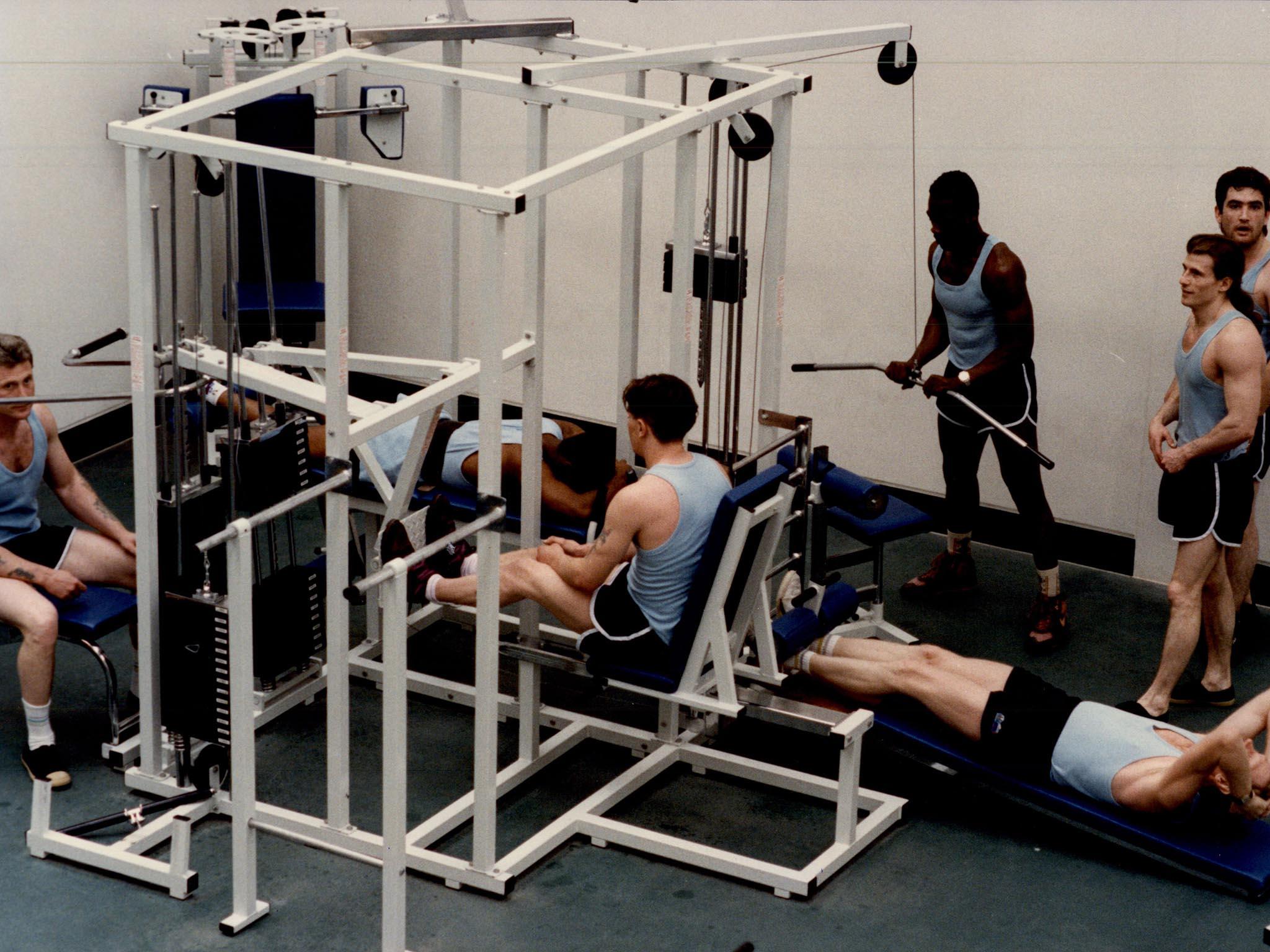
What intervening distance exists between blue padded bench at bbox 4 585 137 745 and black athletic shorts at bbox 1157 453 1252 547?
2.93 metres

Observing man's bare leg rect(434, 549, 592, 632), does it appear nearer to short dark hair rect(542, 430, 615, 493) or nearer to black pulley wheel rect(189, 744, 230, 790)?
short dark hair rect(542, 430, 615, 493)

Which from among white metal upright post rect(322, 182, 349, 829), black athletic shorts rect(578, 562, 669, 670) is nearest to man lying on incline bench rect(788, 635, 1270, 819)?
black athletic shorts rect(578, 562, 669, 670)

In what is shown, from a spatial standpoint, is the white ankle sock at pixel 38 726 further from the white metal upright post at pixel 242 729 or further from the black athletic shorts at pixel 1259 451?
the black athletic shorts at pixel 1259 451

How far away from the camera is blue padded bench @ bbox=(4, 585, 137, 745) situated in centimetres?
437

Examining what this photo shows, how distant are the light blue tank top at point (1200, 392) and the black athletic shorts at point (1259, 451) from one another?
5 cm

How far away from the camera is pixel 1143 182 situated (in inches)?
217

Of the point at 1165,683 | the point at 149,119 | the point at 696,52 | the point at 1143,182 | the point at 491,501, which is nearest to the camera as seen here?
the point at 491,501

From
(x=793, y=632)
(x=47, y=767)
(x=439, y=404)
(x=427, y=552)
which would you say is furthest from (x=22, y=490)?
(x=793, y=632)

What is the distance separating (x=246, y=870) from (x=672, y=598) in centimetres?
119

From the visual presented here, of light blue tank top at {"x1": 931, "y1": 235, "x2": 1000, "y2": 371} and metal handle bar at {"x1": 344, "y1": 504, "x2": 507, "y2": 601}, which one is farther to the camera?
light blue tank top at {"x1": 931, "y1": 235, "x2": 1000, "y2": 371}

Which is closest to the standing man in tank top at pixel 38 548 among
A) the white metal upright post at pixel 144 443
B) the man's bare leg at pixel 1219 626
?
the white metal upright post at pixel 144 443

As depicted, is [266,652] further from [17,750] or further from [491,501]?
[491,501]

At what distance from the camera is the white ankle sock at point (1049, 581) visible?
210 inches

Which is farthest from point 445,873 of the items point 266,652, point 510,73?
point 510,73
